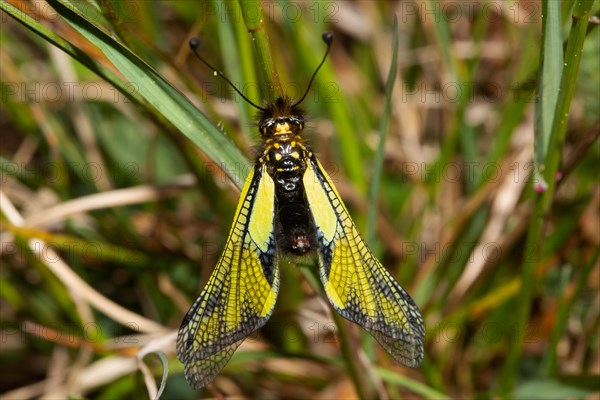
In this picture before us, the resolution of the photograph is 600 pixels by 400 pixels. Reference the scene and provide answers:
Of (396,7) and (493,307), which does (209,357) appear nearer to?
(493,307)

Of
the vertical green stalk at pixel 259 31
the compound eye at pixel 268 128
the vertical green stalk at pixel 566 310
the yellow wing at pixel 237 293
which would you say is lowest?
the vertical green stalk at pixel 566 310

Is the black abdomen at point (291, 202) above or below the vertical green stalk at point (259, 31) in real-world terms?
below

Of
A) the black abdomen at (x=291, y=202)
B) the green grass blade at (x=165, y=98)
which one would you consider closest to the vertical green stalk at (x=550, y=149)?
the black abdomen at (x=291, y=202)

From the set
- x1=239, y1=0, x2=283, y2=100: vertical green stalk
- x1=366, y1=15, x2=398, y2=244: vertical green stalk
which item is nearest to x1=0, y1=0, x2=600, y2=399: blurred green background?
x1=366, y1=15, x2=398, y2=244: vertical green stalk

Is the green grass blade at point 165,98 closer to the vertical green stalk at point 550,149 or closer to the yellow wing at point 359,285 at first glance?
the yellow wing at point 359,285

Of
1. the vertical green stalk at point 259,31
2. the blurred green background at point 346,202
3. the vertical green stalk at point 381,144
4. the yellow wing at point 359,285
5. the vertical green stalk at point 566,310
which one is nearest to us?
the vertical green stalk at point 259,31

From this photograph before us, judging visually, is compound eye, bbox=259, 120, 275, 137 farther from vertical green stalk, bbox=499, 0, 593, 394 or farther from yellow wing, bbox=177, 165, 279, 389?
vertical green stalk, bbox=499, 0, 593, 394

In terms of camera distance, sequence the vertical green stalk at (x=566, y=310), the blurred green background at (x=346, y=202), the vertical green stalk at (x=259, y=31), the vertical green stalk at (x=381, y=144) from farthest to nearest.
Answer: the blurred green background at (x=346, y=202) → the vertical green stalk at (x=566, y=310) → the vertical green stalk at (x=381, y=144) → the vertical green stalk at (x=259, y=31)
